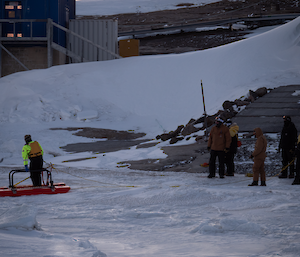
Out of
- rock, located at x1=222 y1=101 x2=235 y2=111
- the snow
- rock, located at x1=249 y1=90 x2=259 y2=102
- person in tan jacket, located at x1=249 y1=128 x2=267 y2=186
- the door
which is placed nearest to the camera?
the snow

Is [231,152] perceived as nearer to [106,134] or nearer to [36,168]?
[36,168]

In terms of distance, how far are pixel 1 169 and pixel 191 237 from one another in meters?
8.27

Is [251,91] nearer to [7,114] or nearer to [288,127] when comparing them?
[288,127]

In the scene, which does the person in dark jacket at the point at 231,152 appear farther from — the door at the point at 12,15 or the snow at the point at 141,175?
the door at the point at 12,15

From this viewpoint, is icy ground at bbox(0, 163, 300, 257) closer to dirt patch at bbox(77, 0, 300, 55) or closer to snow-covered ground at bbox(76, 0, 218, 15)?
dirt patch at bbox(77, 0, 300, 55)

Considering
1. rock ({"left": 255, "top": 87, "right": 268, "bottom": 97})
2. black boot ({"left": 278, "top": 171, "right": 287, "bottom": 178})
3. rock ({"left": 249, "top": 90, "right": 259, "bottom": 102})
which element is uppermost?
rock ({"left": 255, "top": 87, "right": 268, "bottom": 97})

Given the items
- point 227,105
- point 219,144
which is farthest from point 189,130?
point 219,144

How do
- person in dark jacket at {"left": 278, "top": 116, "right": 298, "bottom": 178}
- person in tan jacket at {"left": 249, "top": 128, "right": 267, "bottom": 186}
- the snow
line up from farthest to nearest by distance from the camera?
person in dark jacket at {"left": 278, "top": 116, "right": 298, "bottom": 178}
person in tan jacket at {"left": 249, "top": 128, "right": 267, "bottom": 186}
the snow

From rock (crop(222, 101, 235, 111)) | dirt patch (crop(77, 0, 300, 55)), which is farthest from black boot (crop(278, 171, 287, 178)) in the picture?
dirt patch (crop(77, 0, 300, 55))

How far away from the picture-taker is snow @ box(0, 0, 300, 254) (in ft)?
14.8

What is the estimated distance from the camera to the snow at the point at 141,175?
4.52 meters

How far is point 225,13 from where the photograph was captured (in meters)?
52.0

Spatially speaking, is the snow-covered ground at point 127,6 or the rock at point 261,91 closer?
the rock at point 261,91

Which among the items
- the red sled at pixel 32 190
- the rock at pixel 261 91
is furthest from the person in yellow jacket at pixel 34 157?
the rock at pixel 261 91
